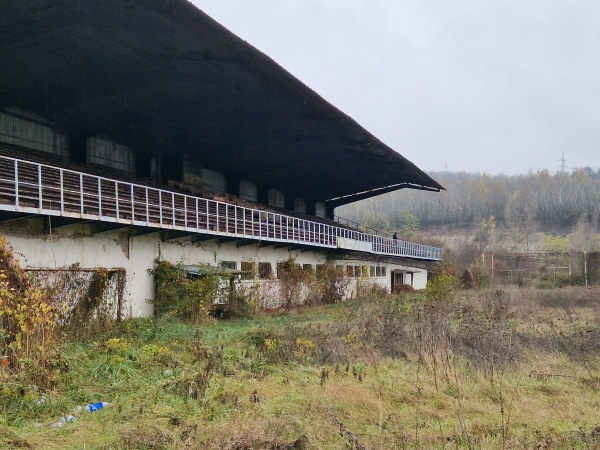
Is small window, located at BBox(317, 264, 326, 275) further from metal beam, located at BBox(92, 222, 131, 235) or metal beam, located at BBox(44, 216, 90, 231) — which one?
metal beam, located at BBox(44, 216, 90, 231)

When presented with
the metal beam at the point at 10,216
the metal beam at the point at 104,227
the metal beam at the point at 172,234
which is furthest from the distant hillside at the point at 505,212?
the metal beam at the point at 10,216

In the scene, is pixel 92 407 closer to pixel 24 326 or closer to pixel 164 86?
pixel 24 326

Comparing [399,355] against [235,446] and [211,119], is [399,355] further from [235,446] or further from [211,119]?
[211,119]

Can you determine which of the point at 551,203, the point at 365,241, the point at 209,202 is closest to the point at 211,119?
the point at 209,202

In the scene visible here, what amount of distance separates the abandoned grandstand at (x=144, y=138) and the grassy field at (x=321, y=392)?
3968 mm

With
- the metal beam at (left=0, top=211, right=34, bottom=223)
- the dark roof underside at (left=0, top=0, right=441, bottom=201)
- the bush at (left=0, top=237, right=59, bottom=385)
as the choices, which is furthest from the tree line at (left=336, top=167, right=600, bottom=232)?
the bush at (left=0, top=237, right=59, bottom=385)

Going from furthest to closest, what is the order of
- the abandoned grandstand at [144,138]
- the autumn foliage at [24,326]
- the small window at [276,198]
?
the small window at [276,198]
the abandoned grandstand at [144,138]
the autumn foliage at [24,326]

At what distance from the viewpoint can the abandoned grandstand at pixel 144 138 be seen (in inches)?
515

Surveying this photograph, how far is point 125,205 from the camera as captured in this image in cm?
1554

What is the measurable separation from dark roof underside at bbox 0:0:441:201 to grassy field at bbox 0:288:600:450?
7908mm

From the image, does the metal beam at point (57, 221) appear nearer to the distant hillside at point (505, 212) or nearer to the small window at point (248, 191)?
the small window at point (248, 191)

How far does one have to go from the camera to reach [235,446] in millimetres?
5211

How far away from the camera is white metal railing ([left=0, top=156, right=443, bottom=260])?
39.5 ft

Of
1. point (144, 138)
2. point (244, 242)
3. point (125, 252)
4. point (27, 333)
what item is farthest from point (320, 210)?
point (27, 333)
